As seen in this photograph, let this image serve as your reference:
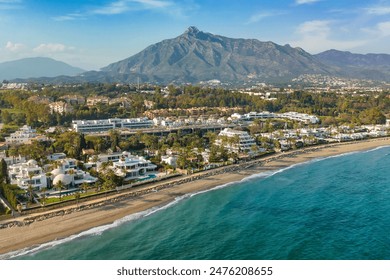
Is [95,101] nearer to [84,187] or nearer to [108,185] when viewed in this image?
[108,185]

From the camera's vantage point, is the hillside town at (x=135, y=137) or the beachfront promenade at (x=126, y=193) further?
the hillside town at (x=135, y=137)

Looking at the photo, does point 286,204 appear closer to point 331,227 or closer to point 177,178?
point 331,227

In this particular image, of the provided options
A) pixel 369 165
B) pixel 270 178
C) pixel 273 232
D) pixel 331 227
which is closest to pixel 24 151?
pixel 270 178

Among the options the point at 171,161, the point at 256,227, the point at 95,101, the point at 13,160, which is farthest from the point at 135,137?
the point at 95,101

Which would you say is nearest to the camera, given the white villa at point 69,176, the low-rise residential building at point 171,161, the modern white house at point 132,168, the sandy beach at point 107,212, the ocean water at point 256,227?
the ocean water at point 256,227

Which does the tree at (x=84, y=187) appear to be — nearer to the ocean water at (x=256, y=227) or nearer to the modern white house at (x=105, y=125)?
the ocean water at (x=256, y=227)

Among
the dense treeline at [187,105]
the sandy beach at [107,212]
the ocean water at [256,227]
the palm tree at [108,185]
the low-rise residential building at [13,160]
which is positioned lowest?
the ocean water at [256,227]

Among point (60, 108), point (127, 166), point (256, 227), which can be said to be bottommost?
point (256, 227)

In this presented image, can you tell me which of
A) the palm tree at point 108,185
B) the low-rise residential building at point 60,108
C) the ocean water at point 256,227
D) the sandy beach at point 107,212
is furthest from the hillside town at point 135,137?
the ocean water at point 256,227
